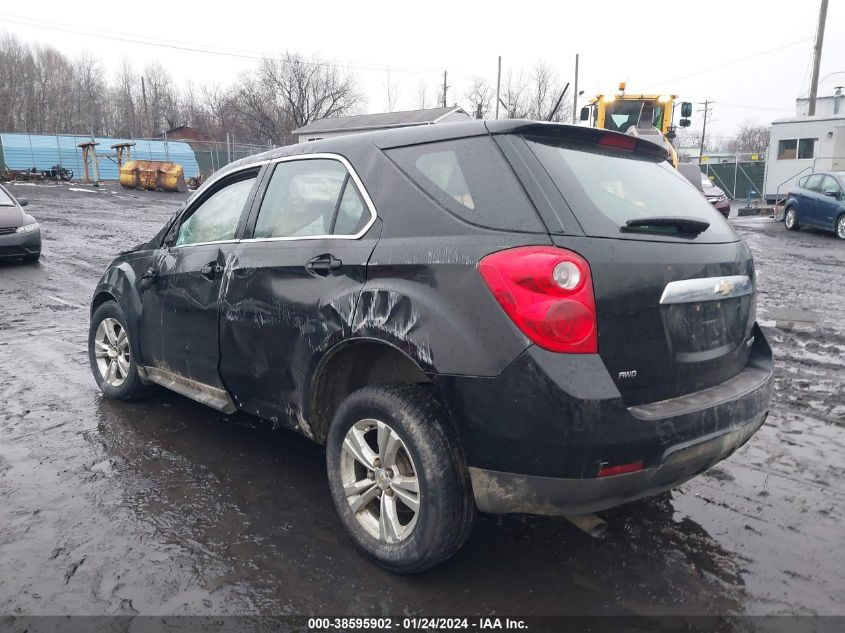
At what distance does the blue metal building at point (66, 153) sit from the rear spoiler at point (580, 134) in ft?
139

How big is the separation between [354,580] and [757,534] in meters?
1.87

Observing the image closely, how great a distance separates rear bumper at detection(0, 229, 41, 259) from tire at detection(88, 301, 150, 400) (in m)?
7.74

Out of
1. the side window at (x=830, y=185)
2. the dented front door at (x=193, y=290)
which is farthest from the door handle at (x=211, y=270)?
the side window at (x=830, y=185)

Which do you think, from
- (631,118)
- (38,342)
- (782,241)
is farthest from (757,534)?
(631,118)

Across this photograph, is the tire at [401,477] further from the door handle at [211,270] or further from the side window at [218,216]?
the side window at [218,216]

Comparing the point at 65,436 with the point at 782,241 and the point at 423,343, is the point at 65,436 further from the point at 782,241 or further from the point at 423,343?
the point at 782,241

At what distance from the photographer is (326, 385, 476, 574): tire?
2424 millimetres

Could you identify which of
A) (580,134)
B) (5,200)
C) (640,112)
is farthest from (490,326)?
(640,112)

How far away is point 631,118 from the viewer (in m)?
17.6

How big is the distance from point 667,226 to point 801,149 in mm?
28517

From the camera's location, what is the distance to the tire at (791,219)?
17953 mm

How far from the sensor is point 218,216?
3916 millimetres

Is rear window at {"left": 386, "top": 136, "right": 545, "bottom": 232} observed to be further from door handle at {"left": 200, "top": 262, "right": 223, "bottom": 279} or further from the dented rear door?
door handle at {"left": 200, "top": 262, "right": 223, "bottom": 279}

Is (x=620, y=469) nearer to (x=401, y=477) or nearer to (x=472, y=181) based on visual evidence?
(x=401, y=477)
